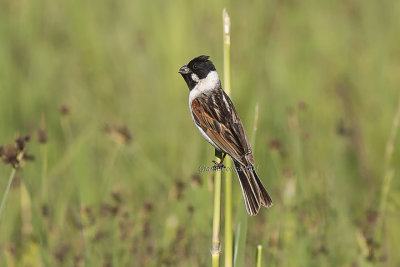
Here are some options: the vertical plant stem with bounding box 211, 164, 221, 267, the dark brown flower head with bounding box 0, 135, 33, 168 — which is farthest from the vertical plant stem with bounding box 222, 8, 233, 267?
the dark brown flower head with bounding box 0, 135, 33, 168

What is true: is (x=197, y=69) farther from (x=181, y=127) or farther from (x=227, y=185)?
(x=181, y=127)

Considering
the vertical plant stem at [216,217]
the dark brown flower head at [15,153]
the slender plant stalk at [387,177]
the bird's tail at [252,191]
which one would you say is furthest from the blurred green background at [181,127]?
the bird's tail at [252,191]

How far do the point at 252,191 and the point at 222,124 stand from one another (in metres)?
0.29

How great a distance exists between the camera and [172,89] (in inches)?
237

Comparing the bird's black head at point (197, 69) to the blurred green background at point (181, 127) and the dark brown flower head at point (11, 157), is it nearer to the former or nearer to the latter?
the dark brown flower head at point (11, 157)

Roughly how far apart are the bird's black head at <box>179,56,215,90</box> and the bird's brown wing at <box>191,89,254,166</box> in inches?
3.0

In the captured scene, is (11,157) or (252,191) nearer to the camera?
(252,191)

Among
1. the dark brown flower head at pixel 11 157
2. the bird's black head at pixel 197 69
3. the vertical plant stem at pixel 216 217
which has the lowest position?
the vertical plant stem at pixel 216 217

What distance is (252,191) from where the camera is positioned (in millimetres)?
1997

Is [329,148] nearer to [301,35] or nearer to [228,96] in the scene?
[301,35]

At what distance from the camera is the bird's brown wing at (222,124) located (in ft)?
6.90

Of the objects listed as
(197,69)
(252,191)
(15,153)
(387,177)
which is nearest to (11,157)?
(15,153)

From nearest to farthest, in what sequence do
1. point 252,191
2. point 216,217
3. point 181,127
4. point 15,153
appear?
point 252,191, point 216,217, point 15,153, point 181,127

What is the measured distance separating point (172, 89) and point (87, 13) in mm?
1307
